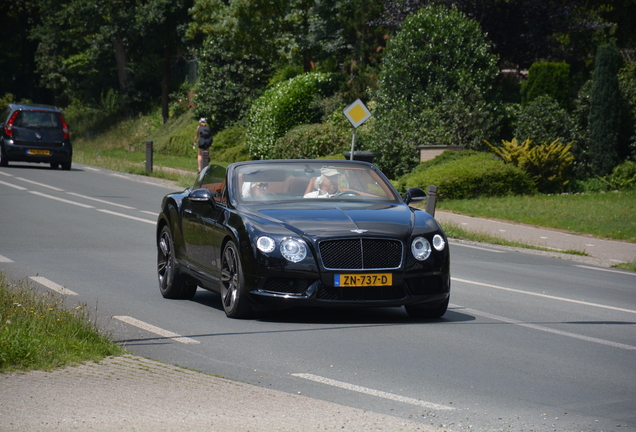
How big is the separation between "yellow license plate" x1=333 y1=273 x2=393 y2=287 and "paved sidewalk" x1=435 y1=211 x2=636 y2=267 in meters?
7.67

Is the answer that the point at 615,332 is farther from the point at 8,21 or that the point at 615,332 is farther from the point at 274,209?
the point at 8,21

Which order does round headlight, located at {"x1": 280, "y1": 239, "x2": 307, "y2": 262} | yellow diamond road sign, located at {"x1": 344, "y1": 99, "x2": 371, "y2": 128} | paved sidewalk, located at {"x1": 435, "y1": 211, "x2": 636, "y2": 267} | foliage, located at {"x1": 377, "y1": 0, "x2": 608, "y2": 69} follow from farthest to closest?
foliage, located at {"x1": 377, "y1": 0, "x2": 608, "y2": 69}, yellow diamond road sign, located at {"x1": 344, "y1": 99, "x2": 371, "y2": 128}, paved sidewalk, located at {"x1": 435, "y1": 211, "x2": 636, "y2": 267}, round headlight, located at {"x1": 280, "y1": 239, "x2": 307, "y2": 262}

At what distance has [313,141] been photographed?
1294 inches

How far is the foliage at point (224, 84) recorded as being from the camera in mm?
44938

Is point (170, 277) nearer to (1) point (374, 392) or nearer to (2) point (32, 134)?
(1) point (374, 392)

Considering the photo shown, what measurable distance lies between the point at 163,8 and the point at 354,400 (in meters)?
44.7

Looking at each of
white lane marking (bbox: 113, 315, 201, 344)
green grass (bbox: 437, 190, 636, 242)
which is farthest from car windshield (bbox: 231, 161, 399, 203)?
green grass (bbox: 437, 190, 636, 242)

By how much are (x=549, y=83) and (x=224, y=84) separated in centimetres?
1955

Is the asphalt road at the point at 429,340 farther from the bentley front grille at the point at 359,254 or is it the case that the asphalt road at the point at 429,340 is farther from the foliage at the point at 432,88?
the foliage at the point at 432,88

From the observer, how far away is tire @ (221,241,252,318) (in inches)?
343

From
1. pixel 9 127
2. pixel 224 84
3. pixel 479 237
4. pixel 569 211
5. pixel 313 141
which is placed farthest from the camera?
pixel 224 84

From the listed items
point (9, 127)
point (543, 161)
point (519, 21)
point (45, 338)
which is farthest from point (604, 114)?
point (45, 338)

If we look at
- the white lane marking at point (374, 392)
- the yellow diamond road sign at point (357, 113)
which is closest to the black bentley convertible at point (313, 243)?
the white lane marking at point (374, 392)

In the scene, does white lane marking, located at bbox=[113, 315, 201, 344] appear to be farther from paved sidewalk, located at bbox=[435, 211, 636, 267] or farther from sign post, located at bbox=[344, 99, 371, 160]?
sign post, located at bbox=[344, 99, 371, 160]
